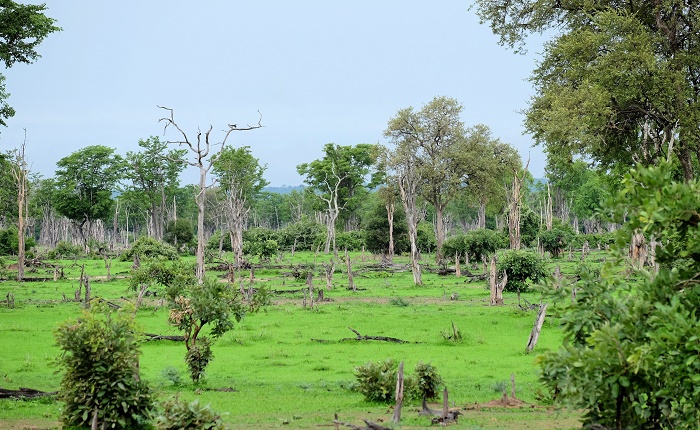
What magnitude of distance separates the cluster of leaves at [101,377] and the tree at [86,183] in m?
79.6

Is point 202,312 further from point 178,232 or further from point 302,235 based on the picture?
point 178,232

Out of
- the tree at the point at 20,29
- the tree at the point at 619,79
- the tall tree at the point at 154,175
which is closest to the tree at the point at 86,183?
the tall tree at the point at 154,175

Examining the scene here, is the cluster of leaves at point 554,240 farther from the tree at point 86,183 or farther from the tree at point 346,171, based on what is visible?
the tree at point 86,183

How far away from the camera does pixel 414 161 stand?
6800 centimetres

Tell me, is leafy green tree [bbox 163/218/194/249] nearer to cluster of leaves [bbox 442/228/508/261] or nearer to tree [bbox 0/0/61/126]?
cluster of leaves [bbox 442/228/508/261]

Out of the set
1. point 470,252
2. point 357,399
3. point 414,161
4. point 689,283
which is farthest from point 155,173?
point 689,283

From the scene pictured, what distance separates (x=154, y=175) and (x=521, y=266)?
76.4 m

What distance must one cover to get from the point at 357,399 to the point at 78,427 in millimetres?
6660

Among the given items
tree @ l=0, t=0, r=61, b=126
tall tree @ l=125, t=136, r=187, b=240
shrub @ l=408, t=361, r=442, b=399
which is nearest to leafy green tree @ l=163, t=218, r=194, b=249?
tall tree @ l=125, t=136, r=187, b=240

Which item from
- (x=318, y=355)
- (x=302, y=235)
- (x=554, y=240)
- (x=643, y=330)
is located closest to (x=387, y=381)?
(x=318, y=355)

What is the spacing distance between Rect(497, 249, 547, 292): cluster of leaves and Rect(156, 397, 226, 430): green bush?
26061 mm

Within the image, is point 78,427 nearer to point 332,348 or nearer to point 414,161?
point 332,348

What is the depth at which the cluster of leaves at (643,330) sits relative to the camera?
22.9 ft

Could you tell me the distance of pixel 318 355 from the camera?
23.9 metres
